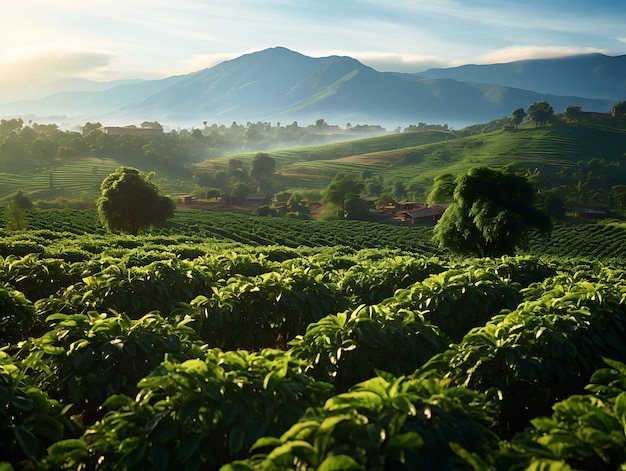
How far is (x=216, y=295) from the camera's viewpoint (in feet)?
21.7

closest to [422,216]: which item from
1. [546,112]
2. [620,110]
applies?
[546,112]

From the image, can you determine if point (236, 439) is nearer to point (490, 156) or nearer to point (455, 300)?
point (455, 300)

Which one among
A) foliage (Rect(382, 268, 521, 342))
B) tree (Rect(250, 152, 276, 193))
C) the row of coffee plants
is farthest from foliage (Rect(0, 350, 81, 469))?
tree (Rect(250, 152, 276, 193))

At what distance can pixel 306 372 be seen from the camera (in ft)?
16.2

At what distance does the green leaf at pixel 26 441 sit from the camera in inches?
142

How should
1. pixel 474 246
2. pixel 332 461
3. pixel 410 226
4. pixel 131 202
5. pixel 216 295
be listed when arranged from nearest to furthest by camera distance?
pixel 332 461 → pixel 216 295 → pixel 474 246 → pixel 131 202 → pixel 410 226

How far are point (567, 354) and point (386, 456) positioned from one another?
2.99 metres

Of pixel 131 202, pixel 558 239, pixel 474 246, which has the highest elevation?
pixel 131 202

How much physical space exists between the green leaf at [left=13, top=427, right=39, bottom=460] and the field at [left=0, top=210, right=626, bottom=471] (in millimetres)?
11

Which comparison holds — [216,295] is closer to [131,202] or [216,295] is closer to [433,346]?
[433,346]

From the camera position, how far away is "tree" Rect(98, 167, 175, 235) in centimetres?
3522

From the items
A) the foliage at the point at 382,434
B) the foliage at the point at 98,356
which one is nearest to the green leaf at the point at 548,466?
the foliage at the point at 382,434

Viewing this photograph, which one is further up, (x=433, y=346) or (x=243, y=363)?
(x=243, y=363)

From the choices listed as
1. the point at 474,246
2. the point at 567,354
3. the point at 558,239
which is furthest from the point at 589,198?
the point at 567,354
